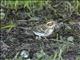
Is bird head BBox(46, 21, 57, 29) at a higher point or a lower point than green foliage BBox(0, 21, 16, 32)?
higher

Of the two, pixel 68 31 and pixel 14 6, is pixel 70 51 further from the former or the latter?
pixel 14 6

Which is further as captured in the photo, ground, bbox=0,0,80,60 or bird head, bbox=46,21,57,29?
bird head, bbox=46,21,57,29

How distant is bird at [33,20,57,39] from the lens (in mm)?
3809

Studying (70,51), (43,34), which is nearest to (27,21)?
(43,34)

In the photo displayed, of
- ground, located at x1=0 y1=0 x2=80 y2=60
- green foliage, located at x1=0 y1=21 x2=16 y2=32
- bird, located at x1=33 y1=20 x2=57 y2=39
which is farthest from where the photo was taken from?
green foliage, located at x1=0 y1=21 x2=16 y2=32

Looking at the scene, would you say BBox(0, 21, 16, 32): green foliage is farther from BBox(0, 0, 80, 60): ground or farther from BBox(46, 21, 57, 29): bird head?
BBox(46, 21, 57, 29): bird head

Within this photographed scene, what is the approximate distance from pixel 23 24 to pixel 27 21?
0.08 metres

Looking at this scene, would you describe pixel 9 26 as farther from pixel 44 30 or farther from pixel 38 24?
pixel 44 30

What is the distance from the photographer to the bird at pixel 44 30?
3.81m

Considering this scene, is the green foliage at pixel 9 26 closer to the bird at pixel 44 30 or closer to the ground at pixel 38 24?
the ground at pixel 38 24

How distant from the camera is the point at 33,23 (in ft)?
13.3

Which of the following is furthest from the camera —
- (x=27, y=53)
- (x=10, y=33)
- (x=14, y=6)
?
(x=14, y=6)

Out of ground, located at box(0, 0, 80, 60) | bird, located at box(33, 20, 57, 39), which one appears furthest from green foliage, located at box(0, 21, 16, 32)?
bird, located at box(33, 20, 57, 39)

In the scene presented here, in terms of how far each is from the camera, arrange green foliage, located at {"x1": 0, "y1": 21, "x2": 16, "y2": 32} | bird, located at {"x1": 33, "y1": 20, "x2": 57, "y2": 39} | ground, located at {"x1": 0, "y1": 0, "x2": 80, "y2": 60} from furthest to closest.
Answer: green foliage, located at {"x1": 0, "y1": 21, "x2": 16, "y2": 32}, bird, located at {"x1": 33, "y1": 20, "x2": 57, "y2": 39}, ground, located at {"x1": 0, "y1": 0, "x2": 80, "y2": 60}
